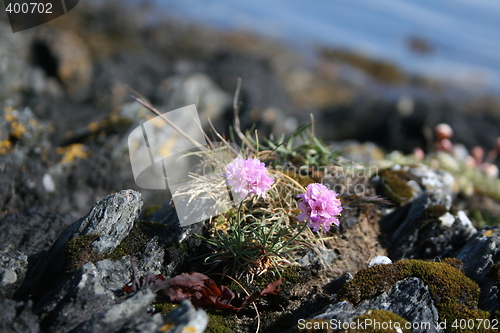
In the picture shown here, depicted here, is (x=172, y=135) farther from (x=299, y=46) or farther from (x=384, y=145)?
(x=299, y=46)

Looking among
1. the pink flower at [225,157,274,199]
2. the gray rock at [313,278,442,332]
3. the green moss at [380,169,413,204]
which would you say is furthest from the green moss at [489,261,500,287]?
the pink flower at [225,157,274,199]

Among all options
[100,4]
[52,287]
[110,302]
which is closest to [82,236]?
[52,287]

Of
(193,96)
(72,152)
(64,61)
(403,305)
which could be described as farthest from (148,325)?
(64,61)

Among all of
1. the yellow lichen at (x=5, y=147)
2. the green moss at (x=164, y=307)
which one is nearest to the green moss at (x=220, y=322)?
the green moss at (x=164, y=307)

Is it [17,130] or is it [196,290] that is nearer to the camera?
[196,290]

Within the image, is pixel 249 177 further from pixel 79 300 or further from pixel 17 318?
pixel 17 318
